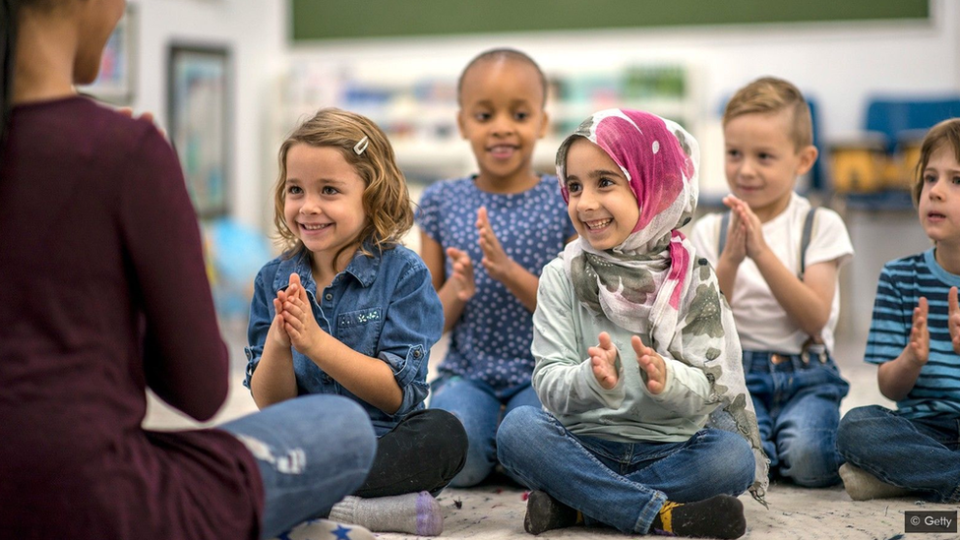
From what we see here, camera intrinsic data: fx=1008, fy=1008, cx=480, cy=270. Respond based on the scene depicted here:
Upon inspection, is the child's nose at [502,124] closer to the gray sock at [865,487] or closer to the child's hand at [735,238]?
the child's hand at [735,238]

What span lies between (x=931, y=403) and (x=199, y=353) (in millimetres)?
1516

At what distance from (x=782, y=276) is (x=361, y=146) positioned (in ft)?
3.17

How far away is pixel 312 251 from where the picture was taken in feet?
6.47

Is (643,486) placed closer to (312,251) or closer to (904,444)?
(904,444)

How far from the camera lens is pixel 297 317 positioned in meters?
1.67

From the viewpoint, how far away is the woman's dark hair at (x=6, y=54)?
3.79 feet

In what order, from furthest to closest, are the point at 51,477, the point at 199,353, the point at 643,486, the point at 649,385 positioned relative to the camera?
the point at 643,486
the point at 649,385
the point at 199,353
the point at 51,477

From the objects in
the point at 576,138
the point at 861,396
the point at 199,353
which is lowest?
the point at 861,396

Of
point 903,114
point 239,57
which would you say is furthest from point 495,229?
point 239,57

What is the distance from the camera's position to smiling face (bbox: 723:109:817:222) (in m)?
2.37

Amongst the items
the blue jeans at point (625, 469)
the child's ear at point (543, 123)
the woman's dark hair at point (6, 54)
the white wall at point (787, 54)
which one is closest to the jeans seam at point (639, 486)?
the blue jeans at point (625, 469)

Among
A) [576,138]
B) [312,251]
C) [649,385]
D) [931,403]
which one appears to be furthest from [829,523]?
[312,251]

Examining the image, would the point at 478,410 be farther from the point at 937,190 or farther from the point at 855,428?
the point at 937,190

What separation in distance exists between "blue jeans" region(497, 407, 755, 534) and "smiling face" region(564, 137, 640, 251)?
13.9 inches
